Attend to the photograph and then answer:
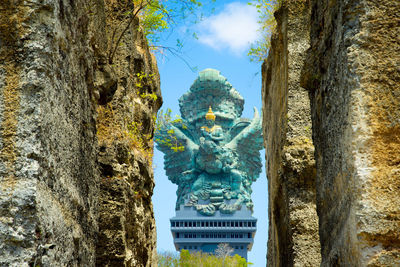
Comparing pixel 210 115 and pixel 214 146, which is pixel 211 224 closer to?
pixel 214 146

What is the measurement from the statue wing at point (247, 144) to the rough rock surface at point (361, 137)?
3261 cm

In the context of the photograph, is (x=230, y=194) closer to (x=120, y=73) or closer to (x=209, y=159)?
(x=209, y=159)

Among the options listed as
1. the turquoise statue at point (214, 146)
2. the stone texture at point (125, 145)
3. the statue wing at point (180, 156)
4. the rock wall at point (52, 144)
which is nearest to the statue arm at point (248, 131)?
the turquoise statue at point (214, 146)

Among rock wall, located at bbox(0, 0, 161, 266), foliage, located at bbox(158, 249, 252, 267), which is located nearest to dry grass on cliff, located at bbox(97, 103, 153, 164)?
rock wall, located at bbox(0, 0, 161, 266)

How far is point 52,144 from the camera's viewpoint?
333cm

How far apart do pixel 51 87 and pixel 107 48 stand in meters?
3.03

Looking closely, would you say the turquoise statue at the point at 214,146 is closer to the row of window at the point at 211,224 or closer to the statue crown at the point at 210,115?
the statue crown at the point at 210,115

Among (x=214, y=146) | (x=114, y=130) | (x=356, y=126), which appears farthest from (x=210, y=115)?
(x=356, y=126)

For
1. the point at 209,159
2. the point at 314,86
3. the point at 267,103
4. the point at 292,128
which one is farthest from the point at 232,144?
the point at 314,86

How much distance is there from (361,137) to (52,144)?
1.61 meters

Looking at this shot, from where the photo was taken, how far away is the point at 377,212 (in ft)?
9.12

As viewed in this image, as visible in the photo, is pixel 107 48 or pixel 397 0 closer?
pixel 397 0

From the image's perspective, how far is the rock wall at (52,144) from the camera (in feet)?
9.77

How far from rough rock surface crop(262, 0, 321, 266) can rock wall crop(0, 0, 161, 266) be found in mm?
1886
